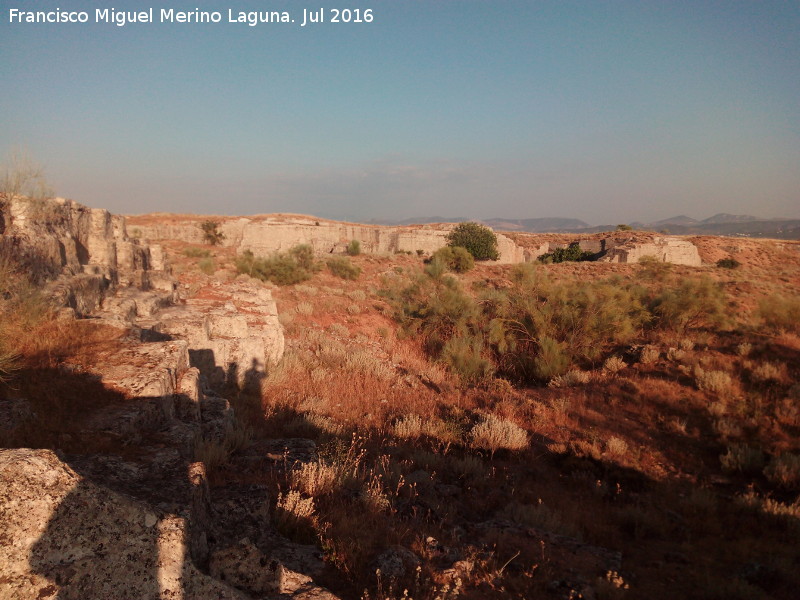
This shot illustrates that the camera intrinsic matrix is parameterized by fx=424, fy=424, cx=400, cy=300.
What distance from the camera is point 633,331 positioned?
10.5m

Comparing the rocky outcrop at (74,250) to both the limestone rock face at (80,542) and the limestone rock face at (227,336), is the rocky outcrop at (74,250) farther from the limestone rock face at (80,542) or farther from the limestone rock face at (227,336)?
the limestone rock face at (80,542)

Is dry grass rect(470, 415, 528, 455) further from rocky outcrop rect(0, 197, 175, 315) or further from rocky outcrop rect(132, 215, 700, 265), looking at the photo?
rocky outcrop rect(132, 215, 700, 265)

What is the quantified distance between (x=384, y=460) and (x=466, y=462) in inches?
40.0

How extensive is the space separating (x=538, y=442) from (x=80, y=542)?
18.0ft

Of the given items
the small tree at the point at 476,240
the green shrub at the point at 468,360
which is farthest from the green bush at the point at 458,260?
the green shrub at the point at 468,360

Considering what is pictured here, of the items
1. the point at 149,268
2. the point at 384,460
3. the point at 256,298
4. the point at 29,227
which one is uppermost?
the point at 29,227

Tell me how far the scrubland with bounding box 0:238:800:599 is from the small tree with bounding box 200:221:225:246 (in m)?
25.6

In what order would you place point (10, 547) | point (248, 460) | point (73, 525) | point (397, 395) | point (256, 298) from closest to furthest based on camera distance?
point (10, 547) < point (73, 525) < point (248, 460) < point (397, 395) < point (256, 298)

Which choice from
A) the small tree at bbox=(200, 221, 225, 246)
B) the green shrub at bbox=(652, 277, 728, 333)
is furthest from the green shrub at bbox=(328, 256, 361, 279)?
the small tree at bbox=(200, 221, 225, 246)

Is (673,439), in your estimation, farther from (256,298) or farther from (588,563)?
(256,298)

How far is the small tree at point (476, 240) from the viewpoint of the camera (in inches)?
1377

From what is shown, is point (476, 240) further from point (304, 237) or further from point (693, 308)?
point (693, 308)

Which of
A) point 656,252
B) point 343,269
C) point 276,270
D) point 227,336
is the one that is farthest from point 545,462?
point 656,252

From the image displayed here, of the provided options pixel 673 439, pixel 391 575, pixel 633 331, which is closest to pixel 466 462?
pixel 391 575
